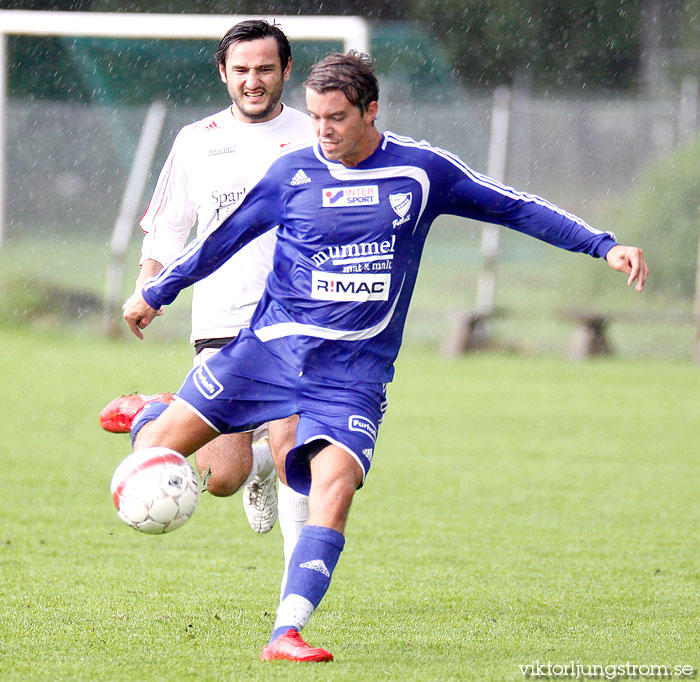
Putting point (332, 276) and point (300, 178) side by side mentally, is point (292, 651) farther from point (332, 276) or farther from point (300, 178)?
point (300, 178)

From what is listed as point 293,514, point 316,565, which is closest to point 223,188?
point 293,514

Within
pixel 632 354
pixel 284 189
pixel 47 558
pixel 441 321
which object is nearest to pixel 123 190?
pixel 441 321

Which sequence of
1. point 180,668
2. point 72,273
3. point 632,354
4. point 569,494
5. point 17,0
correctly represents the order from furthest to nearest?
point 17,0, point 72,273, point 632,354, point 569,494, point 180,668

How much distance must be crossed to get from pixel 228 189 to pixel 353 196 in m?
1.04

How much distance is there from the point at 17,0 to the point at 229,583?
24.1 metres

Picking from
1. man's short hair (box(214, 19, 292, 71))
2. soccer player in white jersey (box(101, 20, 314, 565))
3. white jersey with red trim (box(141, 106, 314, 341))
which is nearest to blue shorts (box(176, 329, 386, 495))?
soccer player in white jersey (box(101, 20, 314, 565))

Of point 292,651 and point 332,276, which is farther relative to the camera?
point 332,276

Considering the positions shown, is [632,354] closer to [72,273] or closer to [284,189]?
[72,273]

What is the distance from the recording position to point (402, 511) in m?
A: 6.88

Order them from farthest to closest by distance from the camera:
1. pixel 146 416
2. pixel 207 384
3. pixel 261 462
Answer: pixel 261 462
pixel 146 416
pixel 207 384

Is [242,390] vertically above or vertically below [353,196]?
below

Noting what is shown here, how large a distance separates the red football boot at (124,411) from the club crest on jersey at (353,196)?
1.11 metres

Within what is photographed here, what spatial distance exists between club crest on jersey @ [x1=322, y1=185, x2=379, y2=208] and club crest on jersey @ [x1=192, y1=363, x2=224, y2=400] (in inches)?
26.8

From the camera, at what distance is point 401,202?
3.99 m
